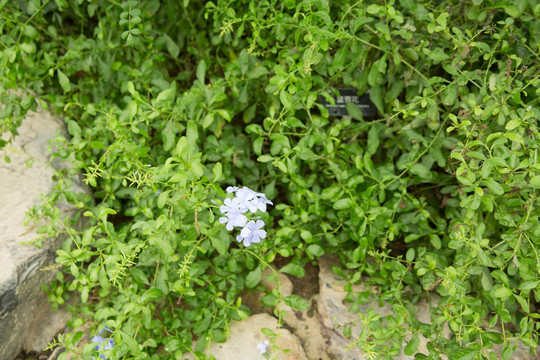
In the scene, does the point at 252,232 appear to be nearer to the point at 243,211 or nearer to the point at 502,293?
→ the point at 243,211

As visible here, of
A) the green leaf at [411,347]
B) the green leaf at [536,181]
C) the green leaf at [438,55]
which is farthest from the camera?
the green leaf at [438,55]

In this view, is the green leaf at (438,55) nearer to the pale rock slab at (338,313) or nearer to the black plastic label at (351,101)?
the black plastic label at (351,101)

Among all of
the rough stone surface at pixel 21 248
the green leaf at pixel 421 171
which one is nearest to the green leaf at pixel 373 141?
the green leaf at pixel 421 171

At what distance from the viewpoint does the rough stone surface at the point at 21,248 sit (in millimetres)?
1946

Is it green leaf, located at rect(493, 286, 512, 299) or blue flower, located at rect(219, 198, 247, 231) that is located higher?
blue flower, located at rect(219, 198, 247, 231)

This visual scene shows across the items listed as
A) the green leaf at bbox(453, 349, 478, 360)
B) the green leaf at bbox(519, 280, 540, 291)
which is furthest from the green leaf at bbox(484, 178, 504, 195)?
the green leaf at bbox(453, 349, 478, 360)

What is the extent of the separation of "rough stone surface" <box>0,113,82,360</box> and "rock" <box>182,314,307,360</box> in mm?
826

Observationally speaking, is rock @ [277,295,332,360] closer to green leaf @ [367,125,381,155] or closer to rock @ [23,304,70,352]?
green leaf @ [367,125,381,155]

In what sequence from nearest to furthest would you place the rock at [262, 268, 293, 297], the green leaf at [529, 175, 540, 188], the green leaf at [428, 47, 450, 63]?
1. the green leaf at [529, 175, 540, 188]
2. the green leaf at [428, 47, 450, 63]
3. the rock at [262, 268, 293, 297]

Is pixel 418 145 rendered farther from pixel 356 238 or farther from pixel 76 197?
pixel 76 197

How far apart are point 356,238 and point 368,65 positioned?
0.87 m

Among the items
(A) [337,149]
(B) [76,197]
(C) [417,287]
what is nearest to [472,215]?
(C) [417,287]

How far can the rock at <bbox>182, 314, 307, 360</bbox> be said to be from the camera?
6.34 feet

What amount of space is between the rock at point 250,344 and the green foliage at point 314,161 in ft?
0.48
